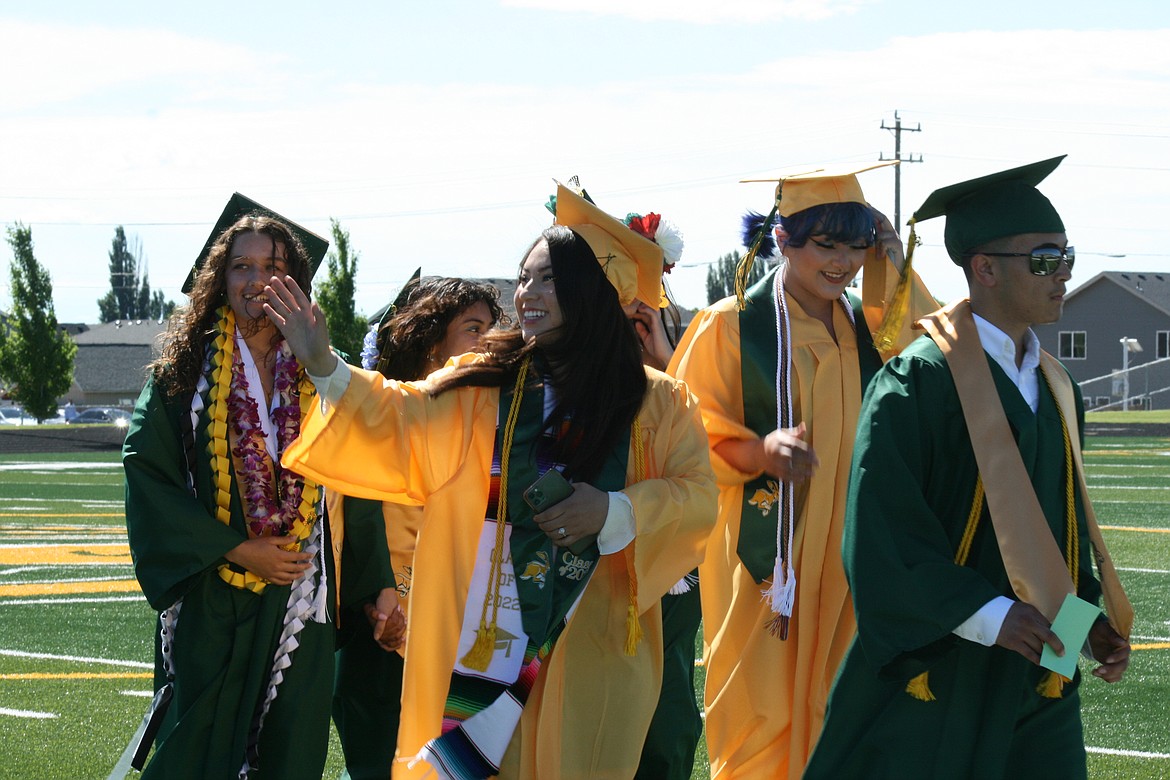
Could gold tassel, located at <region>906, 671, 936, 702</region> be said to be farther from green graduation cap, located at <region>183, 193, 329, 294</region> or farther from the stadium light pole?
the stadium light pole

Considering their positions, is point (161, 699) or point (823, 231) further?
point (823, 231)

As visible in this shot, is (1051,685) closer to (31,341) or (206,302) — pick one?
(206,302)

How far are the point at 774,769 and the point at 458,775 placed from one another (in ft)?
5.40

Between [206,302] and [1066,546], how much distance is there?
9.22ft

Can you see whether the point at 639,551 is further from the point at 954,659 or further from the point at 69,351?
the point at 69,351

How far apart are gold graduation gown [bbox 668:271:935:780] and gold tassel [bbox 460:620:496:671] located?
1.35m

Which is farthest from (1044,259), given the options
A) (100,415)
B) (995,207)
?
(100,415)

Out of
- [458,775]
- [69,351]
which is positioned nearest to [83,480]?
[69,351]

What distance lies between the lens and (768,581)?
5184mm

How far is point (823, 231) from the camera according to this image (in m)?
5.32

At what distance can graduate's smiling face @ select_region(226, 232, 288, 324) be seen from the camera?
487cm

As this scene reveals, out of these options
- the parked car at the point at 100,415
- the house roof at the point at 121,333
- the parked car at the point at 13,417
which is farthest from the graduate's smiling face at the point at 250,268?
the house roof at the point at 121,333

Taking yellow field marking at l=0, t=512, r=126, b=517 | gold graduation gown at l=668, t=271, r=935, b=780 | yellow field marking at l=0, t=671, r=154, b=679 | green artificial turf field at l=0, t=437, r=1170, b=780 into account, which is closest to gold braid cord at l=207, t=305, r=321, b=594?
gold graduation gown at l=668, t=271, r=935, b=780

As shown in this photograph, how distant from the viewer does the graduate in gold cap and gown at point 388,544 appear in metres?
5.26
